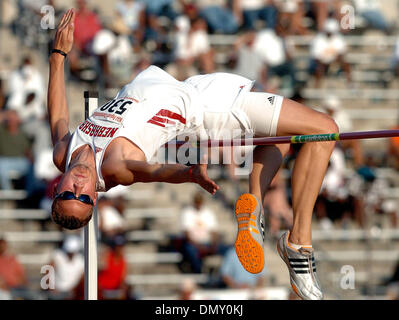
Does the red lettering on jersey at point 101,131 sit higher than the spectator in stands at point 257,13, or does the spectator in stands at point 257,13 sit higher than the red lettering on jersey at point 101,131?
the spectator in stands at point 257,13

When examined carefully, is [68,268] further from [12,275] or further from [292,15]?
[292,15]

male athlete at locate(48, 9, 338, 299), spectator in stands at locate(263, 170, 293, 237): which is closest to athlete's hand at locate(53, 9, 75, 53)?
male athlete at locate(48, 9, 338, 299)

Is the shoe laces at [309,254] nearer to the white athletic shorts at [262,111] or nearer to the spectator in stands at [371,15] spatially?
the white athletic shorts at [262,111]

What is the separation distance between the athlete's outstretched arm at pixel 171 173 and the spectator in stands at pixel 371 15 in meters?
8.81

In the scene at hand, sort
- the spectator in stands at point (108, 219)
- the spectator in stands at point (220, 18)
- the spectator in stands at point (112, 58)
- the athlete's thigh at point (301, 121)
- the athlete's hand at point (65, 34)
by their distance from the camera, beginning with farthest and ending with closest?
1. the spectator in stands at point (220, 18)
2. the spectator in stands at point (112, 58)
3. the spectator in stands at point (108, 219)
4. the athlete's hand at point (65, 34)
5. the athlete's thigh at point (301, 121)

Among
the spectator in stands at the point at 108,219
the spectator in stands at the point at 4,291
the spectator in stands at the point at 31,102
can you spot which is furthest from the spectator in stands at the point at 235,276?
the spectator in stands at the point at 31,102

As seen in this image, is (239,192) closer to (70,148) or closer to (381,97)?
(381,97)

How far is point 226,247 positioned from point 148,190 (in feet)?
4.50

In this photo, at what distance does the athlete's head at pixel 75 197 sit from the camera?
577 centimetres

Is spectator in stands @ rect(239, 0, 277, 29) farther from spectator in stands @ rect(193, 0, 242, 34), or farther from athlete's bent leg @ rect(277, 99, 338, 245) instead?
athlete's bent leg @ rect(277, 99, 338, 245)

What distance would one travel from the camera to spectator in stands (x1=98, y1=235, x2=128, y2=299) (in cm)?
1011

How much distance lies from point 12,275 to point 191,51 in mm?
3930

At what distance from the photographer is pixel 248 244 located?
597 cm

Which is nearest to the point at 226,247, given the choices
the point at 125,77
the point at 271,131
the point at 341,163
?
the point at 341,163
